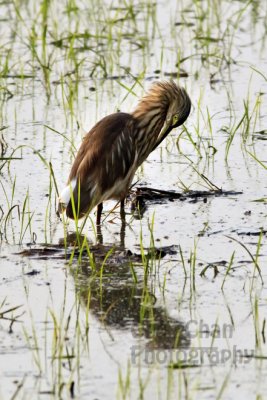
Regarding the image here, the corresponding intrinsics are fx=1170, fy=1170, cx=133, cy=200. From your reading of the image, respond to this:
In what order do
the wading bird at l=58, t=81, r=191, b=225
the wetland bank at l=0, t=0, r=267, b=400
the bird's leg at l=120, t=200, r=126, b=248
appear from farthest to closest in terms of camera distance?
the wading bird at l=58, t=81, r=191, b=225 < the bird's leg at l=120, t=200, r=126, b=248 < the wetland bank at l=0, t=0, r=267, b=400

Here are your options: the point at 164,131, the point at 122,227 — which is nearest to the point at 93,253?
the point at 122,227

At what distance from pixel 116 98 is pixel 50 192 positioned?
98.7 inches

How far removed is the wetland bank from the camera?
16.1 ft

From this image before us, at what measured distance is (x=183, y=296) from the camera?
18.7 feet

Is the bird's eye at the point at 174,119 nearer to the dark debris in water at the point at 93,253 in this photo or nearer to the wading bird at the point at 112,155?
the wading bird at the point at 112,155

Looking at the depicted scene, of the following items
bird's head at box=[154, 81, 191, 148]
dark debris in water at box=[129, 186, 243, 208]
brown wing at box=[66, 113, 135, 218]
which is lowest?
dark debris in water at box=[129, 186, 243, 208]

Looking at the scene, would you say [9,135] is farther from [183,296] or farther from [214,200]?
[183,296]

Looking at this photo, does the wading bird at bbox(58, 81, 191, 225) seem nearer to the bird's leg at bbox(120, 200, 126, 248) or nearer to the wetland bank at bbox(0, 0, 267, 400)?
the bird's leg at bbox(120, 200, 126, 248)

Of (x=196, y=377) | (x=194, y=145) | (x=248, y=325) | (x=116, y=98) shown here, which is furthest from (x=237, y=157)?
(x=196, y=377)

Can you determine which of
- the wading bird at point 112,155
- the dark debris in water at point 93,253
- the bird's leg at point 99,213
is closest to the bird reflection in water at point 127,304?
the dark debris in water at point 93,253

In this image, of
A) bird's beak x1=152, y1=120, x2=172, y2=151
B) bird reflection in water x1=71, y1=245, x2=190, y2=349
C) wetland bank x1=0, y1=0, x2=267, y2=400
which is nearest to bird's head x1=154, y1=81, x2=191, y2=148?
bird's beak x1=152, y1=120, x2=172, y2=151

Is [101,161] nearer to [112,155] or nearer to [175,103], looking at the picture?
[112,155]

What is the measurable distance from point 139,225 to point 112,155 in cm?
49

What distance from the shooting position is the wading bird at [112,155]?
7082 millimetres
